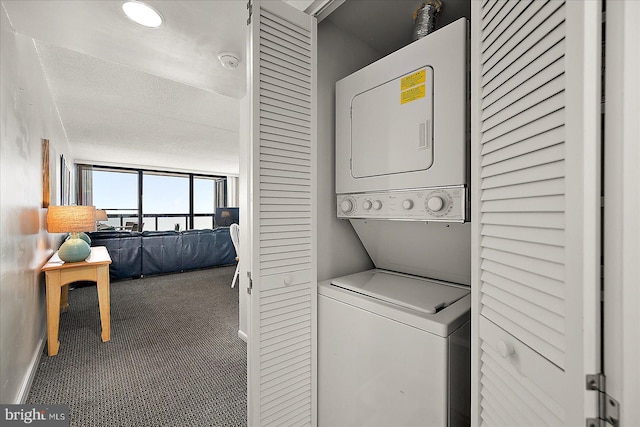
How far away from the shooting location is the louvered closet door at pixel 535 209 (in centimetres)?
51

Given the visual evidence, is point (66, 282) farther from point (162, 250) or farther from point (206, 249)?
point (206, 249)

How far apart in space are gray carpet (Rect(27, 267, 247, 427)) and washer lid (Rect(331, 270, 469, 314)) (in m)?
1.08

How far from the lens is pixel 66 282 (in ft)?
8.06

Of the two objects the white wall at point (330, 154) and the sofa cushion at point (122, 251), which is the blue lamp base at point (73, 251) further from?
the white wall at point (330, 154)

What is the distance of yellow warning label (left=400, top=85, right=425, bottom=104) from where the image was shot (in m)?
1.20

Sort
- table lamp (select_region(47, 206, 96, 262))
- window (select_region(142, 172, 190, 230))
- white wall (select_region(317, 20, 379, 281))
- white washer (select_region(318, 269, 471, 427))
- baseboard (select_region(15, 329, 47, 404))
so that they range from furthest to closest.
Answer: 1. window (select_region(142, 172, 190, 230))
2. table lamp (select_region(47, 206, 96, 262))
3. baseboard (select_region(15, 329, 47, 404))
4. white wall (select_region(317, 20, 379, 281))
5. white washer (select_region(318, 269, 471, 427))

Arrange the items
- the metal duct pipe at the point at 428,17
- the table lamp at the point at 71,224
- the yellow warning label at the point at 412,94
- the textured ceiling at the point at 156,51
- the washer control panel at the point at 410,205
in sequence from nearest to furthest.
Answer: the washer control panel at the point at 410,205 < the yellow warning label at the point at 412,94 < the metal duct pipe at the point at 428,17 < the textured ceiling at the point at 156,51 < the table lamp at the point at 71,224

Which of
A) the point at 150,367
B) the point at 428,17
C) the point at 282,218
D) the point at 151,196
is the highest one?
the point at 428,17

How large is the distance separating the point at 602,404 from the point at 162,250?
550 cm

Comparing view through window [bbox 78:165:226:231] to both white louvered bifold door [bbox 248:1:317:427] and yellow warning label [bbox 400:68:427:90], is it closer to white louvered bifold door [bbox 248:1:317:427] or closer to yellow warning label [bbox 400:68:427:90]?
white louvered bifold door [bbox 248:1:317:427]

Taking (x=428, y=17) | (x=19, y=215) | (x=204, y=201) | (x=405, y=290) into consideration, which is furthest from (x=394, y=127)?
(x=204, y=201)

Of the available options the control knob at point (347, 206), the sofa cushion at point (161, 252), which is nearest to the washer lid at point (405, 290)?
the control knob at point (347, 206)

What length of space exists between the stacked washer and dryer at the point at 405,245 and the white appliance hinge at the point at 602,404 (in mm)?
445

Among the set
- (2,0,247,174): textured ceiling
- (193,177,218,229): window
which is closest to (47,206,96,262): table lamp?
(2,0,247,174): textured ceiling
